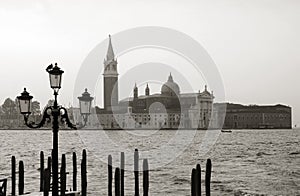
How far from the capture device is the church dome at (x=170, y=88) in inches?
4892

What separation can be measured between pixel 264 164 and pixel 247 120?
363 feet

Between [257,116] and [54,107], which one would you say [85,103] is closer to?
[54,107]

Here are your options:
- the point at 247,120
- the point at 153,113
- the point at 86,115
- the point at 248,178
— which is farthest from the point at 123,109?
the point at 86,115

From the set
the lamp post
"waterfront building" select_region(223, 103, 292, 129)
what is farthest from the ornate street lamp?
"waterfront building" select_region(223, 103, 292, 129)

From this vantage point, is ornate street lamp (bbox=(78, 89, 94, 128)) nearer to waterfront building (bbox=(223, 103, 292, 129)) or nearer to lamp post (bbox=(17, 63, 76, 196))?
lamp post (bbox=(17, 63, 76, 196))

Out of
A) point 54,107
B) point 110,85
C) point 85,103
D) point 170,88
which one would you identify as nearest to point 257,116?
point 170,88

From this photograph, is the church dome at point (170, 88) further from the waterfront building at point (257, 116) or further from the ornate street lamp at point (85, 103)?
the ornate street lamp at point (85, 103)

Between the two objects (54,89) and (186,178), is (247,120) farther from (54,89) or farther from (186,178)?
(54,89)

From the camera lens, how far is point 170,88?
12531cm

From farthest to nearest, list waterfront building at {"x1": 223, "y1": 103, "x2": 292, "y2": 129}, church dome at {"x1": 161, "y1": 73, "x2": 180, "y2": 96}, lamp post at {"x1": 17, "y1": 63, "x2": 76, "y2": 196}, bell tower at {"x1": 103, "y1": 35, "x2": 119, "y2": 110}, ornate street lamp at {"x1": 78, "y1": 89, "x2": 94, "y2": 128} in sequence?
waterfront building at {"x1": 223, "y1": 103, "x2": 292, "y2": 129} < church dome at {"x1": 161, "y1": 73, "x2": 180, "y2": 96} < bell tower at {"x1": 103, "y1": 35, "x2": 119, "y2": 110} < ornate street lamp at {"x1": 78, "y1": 89, "x2": 94, "y2": 128} < lamp post at {"x1": 17, "y1": 63, "x2": 76, "y2": 196}

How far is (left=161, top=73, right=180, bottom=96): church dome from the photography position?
408ft

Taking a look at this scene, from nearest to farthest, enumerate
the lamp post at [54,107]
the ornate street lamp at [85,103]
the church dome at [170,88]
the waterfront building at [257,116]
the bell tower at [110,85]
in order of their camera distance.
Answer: the lamp post at [54,107]
the ornate street lamp at [85,103]
the bell tower at [110,85]
the church dome at [170,88]
the waterfront building at [257,116]

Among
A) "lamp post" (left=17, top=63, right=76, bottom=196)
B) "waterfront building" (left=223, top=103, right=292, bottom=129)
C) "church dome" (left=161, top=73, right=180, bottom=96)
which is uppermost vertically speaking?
"church dome" (left=161, top=73, right=180, bottom=96)

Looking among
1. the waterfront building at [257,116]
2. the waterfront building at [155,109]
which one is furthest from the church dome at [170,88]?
the waterfront building at [257,116]
